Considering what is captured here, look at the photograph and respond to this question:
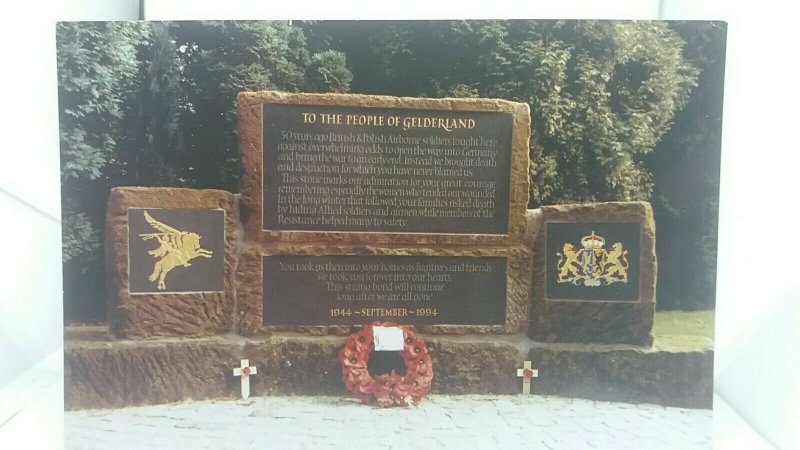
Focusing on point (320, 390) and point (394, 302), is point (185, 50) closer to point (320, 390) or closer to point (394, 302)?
point (394, 302)

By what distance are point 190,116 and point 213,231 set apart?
1.66ft

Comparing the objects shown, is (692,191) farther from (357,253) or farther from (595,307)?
(357,253)

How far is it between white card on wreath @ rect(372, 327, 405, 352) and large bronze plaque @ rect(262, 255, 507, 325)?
5 centimetres

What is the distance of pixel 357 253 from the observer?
236 cm

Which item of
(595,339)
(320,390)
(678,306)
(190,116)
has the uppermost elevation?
(190,116)

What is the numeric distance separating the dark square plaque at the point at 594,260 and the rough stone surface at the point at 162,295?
4.76 ft

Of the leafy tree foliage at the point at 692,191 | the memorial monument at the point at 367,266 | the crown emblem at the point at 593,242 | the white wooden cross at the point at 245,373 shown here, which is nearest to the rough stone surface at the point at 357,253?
the memorial monument at the point at 367,266

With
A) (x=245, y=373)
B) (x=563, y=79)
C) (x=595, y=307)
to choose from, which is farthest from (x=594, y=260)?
(x=245, y=373)

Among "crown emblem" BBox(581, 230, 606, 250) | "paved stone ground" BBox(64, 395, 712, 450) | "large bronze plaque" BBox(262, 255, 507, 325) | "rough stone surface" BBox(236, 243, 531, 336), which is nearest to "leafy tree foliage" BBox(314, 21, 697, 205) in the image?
"crown emblem" BBox(581, 230, 606, 250)

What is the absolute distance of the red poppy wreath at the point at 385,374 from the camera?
A: 7.86 feet

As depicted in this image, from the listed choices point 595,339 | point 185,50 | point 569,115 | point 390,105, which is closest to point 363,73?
point 390,105

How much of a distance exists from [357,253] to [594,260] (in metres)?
1.08

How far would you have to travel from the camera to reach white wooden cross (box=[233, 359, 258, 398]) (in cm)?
239

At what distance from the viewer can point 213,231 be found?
7.66 feet
